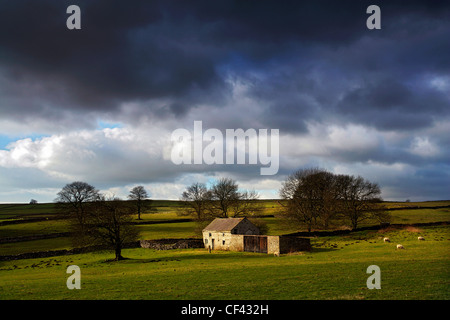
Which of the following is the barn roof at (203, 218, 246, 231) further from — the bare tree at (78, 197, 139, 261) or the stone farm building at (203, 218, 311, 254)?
the bare tree at (78, 197, 139, 261)

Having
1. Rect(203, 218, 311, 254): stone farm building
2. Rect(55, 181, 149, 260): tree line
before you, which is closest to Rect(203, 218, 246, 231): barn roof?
Rect(203, 218, 311, 254): stone farm building

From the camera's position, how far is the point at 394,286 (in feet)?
58.3

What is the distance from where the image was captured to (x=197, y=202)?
3187 inches

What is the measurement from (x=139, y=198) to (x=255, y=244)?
6784cm

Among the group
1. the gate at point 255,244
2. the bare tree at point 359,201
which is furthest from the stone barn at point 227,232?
the bare tree at point 359,201

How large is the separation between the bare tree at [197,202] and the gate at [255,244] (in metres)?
21.4

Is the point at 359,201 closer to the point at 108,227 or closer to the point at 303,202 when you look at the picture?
the point at 303,202

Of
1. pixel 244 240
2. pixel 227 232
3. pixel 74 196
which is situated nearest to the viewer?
pixel 244 240

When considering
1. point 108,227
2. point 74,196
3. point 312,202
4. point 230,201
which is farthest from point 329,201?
point 74,196
